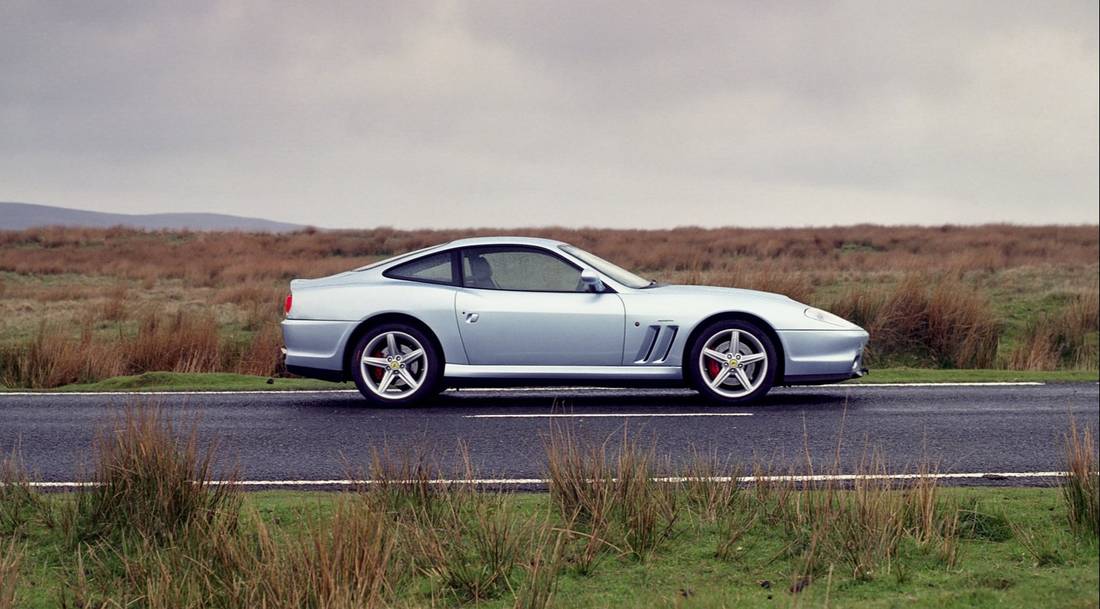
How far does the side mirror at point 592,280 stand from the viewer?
10969 mm

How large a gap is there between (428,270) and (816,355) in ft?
12.2

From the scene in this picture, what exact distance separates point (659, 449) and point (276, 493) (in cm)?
284

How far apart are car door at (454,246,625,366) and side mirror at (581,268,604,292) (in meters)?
0.06

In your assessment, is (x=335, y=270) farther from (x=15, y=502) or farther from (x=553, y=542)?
(x=553, y=542)

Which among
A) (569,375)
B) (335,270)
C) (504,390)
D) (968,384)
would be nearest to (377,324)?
(569,375)

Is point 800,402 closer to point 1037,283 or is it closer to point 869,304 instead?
point 869,304

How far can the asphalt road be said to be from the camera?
28.2 feet

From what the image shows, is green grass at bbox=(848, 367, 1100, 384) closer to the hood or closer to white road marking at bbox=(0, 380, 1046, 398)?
white road marking at bbox=(0, 380, 1046, 398)

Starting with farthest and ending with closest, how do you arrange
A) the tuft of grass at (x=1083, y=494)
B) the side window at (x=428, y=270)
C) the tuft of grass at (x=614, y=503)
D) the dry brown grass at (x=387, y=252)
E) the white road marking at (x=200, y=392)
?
the dry brown grass at (x=387, y=252) → the white road marking at (x=200, y=392) → the side window at (x=428, y=270) → the tuft of grass at (x=614, y=503) → the tuft of grass at (x=1083, y=494)

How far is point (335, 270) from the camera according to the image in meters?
37.9

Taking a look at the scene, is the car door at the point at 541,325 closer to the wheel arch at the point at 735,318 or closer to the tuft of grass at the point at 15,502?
the wheel arch at the point at 735,318

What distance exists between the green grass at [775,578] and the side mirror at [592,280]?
15.1ft

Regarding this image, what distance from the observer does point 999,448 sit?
360 inches

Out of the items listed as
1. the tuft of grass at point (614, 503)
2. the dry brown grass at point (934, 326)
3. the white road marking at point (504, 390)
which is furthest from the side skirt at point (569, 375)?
the dry brown grass at point (934, 326)
